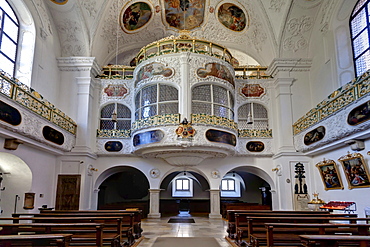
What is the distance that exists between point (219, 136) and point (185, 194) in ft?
34.6

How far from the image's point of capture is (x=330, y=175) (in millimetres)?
12805

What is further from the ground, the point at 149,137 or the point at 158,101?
the point at 158,101

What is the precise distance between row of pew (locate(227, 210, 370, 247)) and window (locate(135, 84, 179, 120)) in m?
6.53

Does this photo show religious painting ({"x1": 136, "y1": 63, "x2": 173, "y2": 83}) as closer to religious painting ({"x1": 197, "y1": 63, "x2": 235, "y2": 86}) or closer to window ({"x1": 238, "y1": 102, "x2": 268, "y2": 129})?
religious painting ({"x1": 197, "y1": 63, "x2": 235, "y2": 86})

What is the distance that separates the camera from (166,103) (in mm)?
14477

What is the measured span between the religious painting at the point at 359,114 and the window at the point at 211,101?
19.4ft

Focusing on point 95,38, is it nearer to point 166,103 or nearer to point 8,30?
point 8,30

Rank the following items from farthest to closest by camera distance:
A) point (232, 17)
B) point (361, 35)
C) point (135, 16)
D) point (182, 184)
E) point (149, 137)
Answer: point (182, 184) → point (232, 17) → point (135, 16) → point (149, 137) → point (361, 35)

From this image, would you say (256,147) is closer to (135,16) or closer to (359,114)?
(359,114)

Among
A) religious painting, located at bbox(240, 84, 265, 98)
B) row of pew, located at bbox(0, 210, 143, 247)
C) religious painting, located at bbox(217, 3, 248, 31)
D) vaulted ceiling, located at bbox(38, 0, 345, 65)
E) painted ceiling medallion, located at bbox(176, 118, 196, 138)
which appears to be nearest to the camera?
row of pew, located at bbox(0, 210, 143, 247)

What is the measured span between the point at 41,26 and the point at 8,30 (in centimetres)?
180

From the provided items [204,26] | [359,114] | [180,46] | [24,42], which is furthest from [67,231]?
[204,26]

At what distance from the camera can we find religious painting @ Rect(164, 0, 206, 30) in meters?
17.5

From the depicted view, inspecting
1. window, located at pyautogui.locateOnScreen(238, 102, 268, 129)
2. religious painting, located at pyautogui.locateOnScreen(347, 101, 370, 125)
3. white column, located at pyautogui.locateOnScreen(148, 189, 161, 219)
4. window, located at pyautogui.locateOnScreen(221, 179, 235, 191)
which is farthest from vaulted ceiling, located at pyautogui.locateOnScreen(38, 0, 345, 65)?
window, located at pyautogui.locateOnScreen(221, 179, 235, 191)
